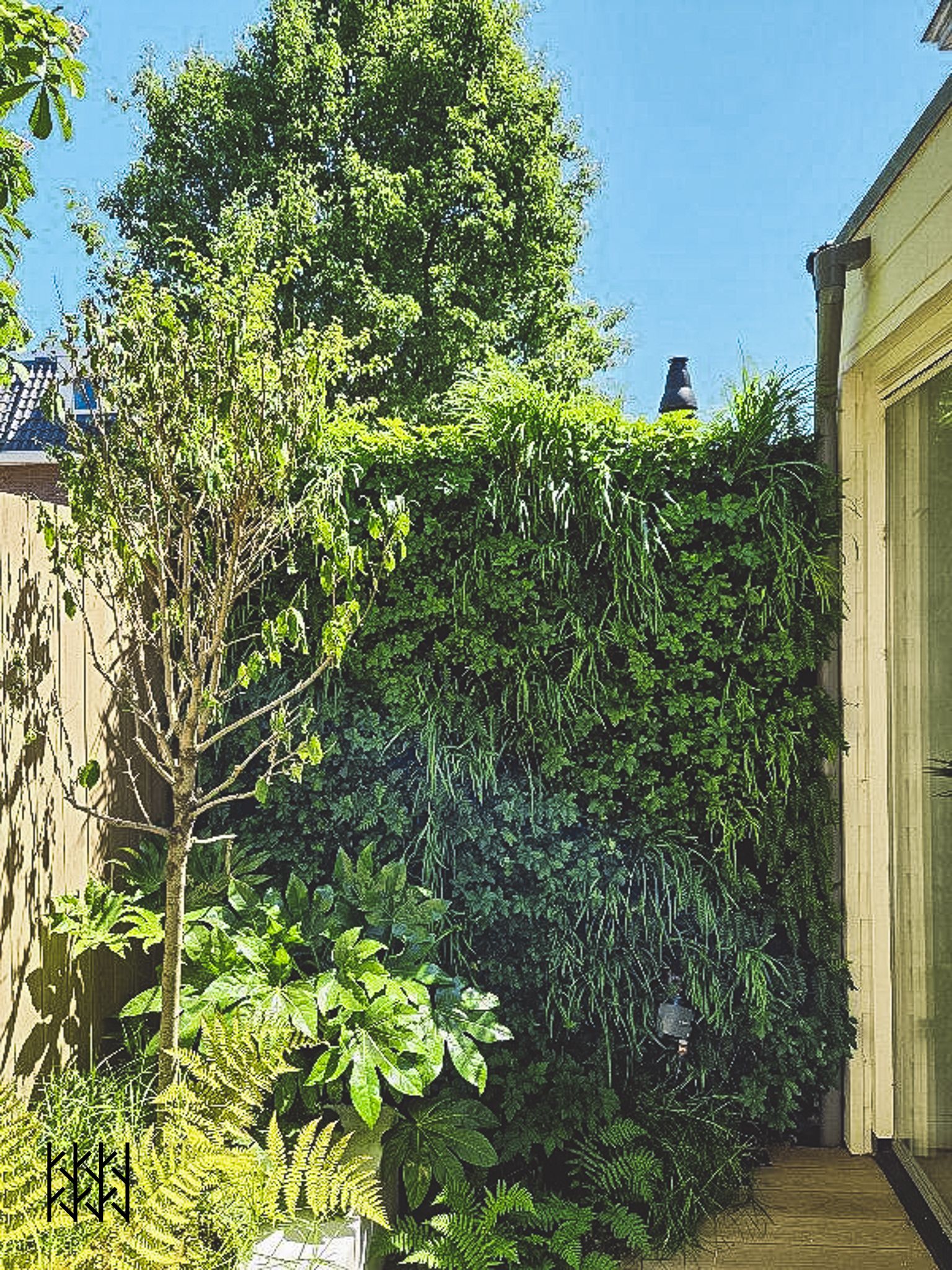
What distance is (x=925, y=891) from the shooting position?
117 inches

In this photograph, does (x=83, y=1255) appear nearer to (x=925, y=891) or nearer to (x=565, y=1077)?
(x=565, y=1077)

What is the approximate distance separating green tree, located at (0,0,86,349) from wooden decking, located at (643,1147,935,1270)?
2.75 meters

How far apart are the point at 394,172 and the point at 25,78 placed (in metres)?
10.1

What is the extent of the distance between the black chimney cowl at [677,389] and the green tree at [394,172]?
638 cm

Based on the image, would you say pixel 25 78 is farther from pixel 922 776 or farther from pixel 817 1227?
pixel 817 1227

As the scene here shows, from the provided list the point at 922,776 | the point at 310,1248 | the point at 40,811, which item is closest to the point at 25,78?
the point at 40,811

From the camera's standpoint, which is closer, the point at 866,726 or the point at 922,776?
the point at 922,776

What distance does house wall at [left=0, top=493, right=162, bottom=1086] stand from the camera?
2342 millimetres

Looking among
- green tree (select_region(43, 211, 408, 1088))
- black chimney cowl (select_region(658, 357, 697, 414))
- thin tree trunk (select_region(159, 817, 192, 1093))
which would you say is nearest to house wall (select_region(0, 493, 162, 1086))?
green tree (select_region(43, 211, 408, 1088))

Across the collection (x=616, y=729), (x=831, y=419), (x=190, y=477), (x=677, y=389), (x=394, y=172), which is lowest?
(x=616, y=729)

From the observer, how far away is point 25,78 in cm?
191

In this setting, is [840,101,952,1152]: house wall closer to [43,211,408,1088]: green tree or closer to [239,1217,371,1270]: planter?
[43,211,408,1088]: green tree

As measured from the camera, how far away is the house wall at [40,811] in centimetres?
234

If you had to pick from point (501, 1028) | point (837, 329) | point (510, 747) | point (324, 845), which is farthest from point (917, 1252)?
point (837, 329)
